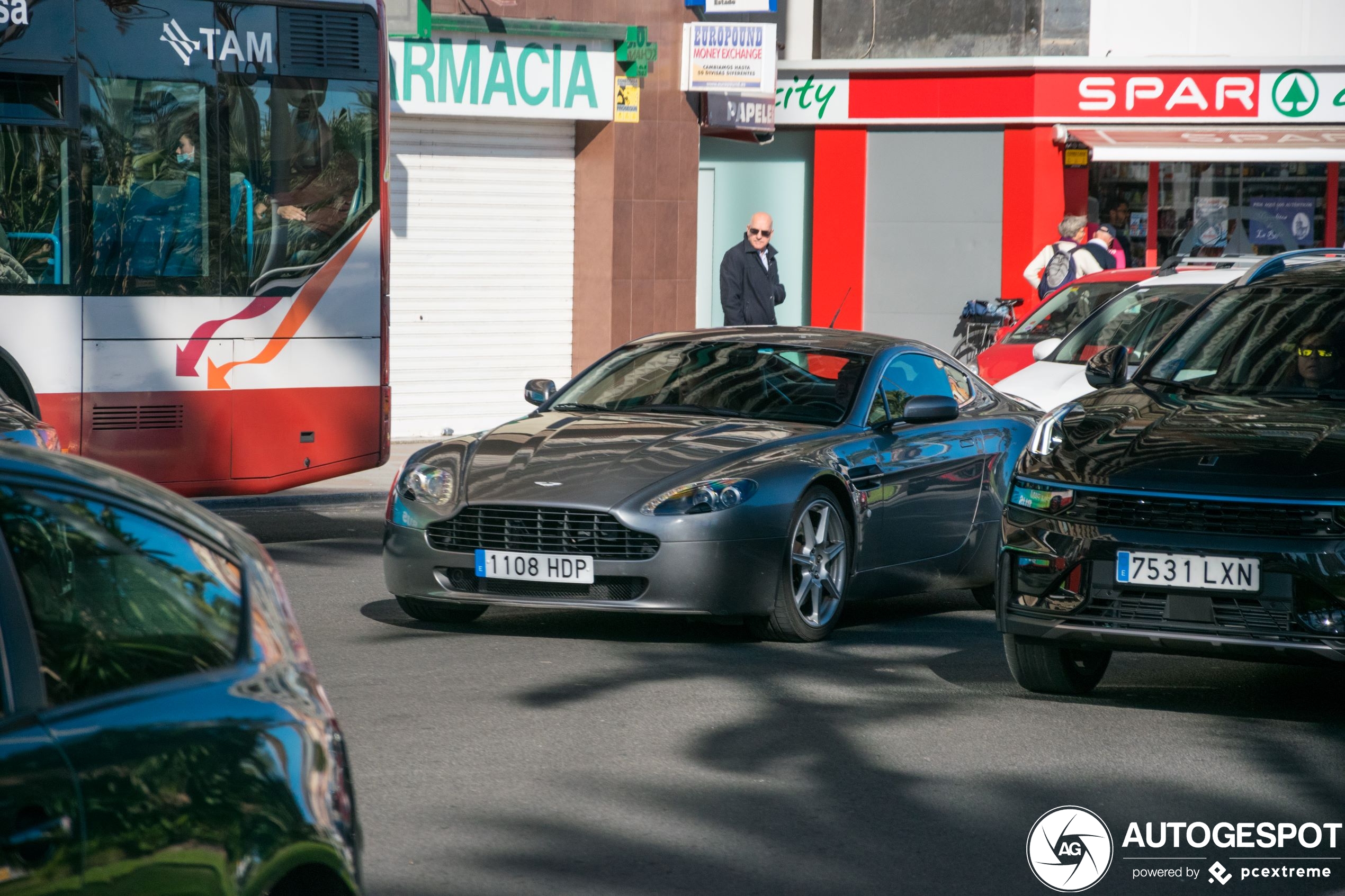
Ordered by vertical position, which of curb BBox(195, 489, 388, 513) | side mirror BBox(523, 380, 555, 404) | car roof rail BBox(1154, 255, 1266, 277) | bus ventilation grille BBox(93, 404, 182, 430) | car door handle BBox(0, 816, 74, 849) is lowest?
curb BBox(195, 489, 388, 513)

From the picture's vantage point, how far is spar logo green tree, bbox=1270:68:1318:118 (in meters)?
23.0

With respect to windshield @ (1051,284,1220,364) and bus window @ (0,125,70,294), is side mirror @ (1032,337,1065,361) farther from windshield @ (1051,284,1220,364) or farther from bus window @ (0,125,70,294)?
bus window @ (0,125,70,294)

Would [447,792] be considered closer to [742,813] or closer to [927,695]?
[742,813]

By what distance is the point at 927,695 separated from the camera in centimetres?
722

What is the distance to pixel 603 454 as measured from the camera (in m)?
8.30

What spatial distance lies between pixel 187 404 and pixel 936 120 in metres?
14.4

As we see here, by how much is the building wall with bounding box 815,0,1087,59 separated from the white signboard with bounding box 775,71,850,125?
0.32 m

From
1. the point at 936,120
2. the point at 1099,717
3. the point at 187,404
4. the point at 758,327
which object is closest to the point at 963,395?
the point at 758,327

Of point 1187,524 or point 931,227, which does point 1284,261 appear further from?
point 931,227

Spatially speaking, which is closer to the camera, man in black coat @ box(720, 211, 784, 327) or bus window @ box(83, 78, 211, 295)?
bus window @ box(83, 78, 211, 295)

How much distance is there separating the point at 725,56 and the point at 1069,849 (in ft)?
55.4

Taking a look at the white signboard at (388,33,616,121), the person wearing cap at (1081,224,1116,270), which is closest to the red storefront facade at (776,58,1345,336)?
the person wearing cap at (1081,224,1116,270)

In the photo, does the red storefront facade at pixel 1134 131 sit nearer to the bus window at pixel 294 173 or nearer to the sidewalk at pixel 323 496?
the sidewalk at pixel 323 496

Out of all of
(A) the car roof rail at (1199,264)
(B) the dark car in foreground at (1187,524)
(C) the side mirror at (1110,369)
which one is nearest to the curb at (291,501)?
(A) the car roof rail at (1199,264)
